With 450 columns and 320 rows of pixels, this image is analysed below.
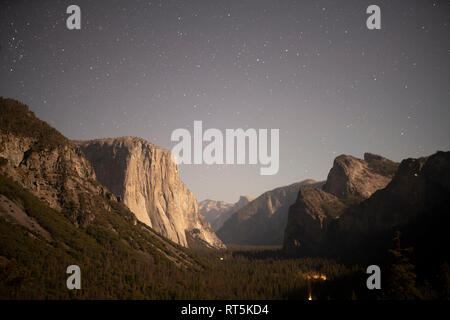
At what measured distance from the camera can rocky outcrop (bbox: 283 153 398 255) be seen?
170 metres

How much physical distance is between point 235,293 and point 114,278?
41493mm

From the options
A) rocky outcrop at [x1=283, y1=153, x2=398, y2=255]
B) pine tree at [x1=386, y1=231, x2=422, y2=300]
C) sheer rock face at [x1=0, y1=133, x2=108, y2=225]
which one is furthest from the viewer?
rocky outcrop at [x1=283, y1=153, x2=398, y2=255]

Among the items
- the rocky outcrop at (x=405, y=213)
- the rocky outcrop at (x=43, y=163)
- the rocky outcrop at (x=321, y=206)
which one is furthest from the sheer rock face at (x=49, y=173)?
the rocky outcrop at (x=405, y=213)

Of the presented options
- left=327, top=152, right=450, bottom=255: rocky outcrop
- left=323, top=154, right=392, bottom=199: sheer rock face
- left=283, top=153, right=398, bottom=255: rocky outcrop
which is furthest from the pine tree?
left=323, top=154, right=392, bottom=199: sheer rock face

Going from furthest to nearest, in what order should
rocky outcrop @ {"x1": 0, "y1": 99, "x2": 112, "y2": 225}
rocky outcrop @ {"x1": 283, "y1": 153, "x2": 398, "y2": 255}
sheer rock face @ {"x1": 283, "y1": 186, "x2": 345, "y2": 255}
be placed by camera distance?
rocky outcrop @ {"x1": 283, "y1": 153, "x2": 398, "y2": 255}
sheer rock face @ {"x1": 283, "y1": 186, "x2": 345, "y2": 255}
rocky outcrop @ {"x1": 0, "y1": 99, "x2": 112, "y2": 225}

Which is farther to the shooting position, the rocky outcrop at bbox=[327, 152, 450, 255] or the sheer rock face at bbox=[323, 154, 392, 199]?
Result: the sheer rock face at bbox=[323, 154, 392, 199]

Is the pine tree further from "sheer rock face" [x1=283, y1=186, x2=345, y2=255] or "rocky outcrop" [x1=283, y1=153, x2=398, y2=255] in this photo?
"sheer rock face" [x1=283, y1=186, x2=345, y2=255]

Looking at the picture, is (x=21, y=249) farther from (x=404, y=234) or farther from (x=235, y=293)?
(x=404, y=234)

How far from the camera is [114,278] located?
7819 cm

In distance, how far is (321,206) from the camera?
7121 inches

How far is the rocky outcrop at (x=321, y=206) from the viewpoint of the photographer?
170125mm

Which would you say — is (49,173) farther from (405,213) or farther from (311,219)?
(405,213)

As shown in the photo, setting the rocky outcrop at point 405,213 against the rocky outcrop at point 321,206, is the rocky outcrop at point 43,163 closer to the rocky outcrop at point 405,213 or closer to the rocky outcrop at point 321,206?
the rocky outcrop at point 321,206

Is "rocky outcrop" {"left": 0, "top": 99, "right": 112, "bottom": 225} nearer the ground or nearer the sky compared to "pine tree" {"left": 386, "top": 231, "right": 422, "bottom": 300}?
nearer the sky
